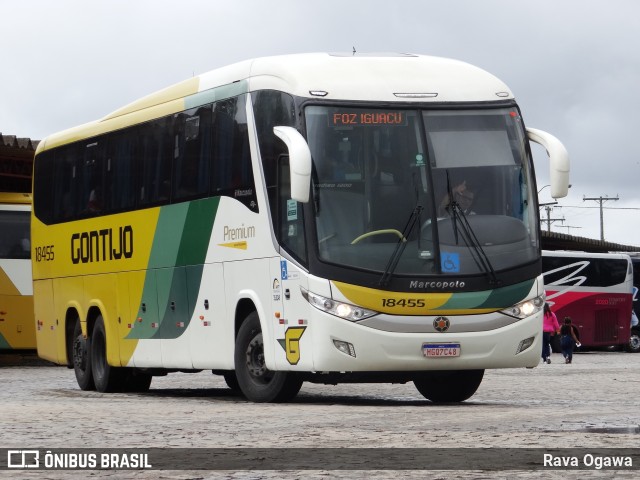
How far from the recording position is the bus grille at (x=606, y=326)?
51.4 meters

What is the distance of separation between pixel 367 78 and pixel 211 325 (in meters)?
3.66

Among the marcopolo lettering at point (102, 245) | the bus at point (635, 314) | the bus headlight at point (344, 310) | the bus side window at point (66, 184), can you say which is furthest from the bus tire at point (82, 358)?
the bus at point (635, 314)

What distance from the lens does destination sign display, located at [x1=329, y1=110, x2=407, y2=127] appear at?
16.5 meters

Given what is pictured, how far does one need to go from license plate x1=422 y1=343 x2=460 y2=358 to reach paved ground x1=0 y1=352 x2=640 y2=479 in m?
0.56

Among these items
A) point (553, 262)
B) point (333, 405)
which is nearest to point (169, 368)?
point (333, 405)

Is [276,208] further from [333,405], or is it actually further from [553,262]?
[553,262]

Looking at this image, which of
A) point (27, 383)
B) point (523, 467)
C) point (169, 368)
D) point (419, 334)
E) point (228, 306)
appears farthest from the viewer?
point (27, 383)

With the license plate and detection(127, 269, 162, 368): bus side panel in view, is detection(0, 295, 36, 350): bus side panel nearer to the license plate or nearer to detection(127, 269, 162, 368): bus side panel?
detection(127, 269, 162, 368): bus side panel

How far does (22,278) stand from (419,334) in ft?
64.9

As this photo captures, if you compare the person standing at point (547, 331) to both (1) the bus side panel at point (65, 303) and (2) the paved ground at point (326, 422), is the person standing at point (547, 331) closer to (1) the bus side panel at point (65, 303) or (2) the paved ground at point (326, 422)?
(2) the paved ground at point (326, 422)

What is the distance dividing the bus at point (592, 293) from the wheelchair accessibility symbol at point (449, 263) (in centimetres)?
3467

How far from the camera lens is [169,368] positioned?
20.3 metres

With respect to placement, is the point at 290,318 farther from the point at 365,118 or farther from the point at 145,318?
the point at 145,318

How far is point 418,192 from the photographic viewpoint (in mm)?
16391
